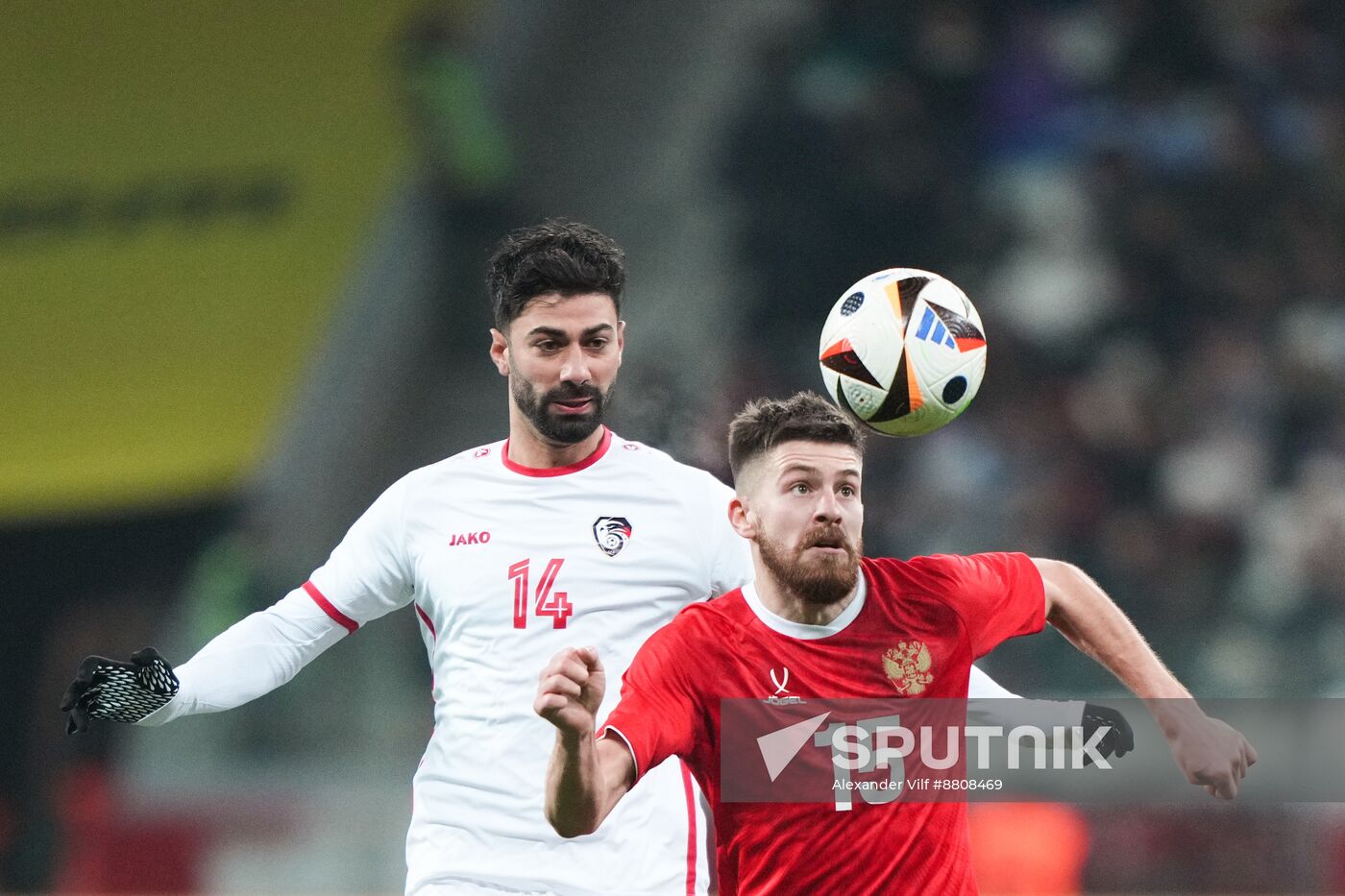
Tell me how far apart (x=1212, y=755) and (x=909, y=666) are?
0.72 metres

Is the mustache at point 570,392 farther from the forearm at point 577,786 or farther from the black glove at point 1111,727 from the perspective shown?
the black glove at point 1111,727

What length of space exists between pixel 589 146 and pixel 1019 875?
681 cm

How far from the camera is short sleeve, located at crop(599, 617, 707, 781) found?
3.72 metres

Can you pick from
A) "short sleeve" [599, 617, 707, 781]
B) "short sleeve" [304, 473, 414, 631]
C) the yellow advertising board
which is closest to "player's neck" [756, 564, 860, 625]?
"short sleeve" [599, 617, 707, 781]

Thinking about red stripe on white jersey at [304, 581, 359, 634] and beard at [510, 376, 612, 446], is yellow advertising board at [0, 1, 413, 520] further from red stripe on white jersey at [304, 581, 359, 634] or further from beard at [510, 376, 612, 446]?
beard at [510, 376, 612, 446]

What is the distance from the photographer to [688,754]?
4059 mm

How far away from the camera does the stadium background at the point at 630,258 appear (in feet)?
37.1

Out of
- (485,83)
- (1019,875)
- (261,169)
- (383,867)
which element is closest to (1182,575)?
(1019,875)

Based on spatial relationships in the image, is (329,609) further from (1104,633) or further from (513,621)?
(1104,633)

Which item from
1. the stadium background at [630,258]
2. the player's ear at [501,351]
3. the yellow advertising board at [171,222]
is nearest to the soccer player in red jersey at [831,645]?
the player's ear at [501,351]

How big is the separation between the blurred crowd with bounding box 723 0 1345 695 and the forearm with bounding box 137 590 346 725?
20.3 ft

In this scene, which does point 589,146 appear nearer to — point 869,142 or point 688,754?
point 869,142

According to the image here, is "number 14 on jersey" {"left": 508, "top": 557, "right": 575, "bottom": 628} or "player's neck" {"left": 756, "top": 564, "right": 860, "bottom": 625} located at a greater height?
"number 14 on jersey" {"left": 508, "top": 557, "right": 575, "bottom": 628}

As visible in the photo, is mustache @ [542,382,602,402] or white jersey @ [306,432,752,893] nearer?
white jersey @ [306,432,752,893]
